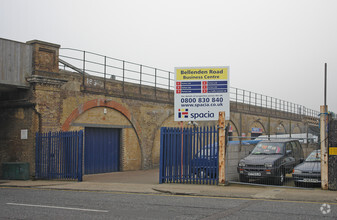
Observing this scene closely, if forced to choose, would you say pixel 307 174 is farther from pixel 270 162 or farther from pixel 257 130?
pixel 257 130

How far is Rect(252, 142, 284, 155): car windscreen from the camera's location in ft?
50.0

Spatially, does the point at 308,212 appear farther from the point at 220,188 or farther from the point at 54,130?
the point at 54,130

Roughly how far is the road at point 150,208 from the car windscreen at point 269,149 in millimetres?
5347

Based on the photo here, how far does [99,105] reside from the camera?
20844 millimetres

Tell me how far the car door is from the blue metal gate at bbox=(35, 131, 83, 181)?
892 centimetres

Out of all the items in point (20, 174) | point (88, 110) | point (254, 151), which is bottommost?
point (20, 174)

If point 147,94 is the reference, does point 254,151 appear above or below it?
below

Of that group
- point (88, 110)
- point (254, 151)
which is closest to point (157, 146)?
point (88, 110)

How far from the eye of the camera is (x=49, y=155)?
17.2m

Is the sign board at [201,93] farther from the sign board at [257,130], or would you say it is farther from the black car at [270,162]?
the sign board at [257,130]

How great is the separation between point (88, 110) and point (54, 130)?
2.80 metres

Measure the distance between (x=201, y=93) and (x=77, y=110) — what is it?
277 inches

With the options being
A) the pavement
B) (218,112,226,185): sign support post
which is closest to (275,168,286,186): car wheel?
the pavement

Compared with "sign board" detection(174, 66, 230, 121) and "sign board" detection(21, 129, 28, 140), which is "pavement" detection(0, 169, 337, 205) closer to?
"sign board" detection(21, 129, 28, 140)
